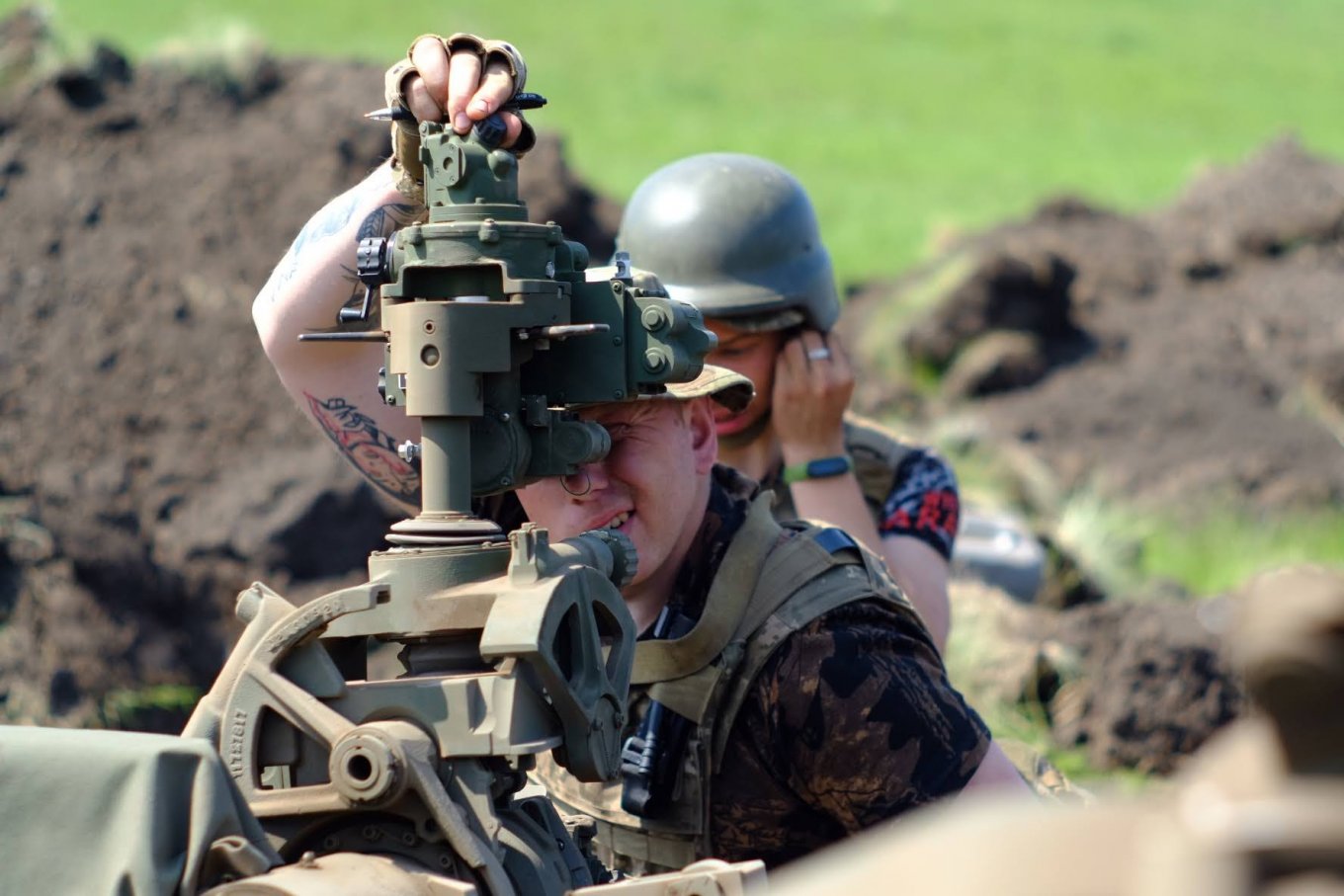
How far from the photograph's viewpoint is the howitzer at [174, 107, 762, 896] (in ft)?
8.66

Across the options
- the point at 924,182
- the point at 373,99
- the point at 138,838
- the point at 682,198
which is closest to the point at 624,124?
the point at 924,182

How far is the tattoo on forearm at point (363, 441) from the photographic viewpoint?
3885 millimetres

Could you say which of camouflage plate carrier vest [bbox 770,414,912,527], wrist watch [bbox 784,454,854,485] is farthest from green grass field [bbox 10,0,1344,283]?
wrist watch [bbox 784,454,854,485]

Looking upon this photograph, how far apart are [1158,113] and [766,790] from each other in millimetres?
26020

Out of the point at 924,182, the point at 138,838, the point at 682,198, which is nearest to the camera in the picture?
the point at 138,838

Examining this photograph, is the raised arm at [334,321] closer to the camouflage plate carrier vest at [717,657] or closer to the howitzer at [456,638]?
the howitzer at [456,638]

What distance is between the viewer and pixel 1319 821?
120cm

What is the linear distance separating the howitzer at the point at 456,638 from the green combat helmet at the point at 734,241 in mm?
2553

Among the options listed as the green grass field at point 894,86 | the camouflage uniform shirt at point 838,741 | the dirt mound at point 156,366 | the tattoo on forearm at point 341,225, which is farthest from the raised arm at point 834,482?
the green grass field at point 894,86

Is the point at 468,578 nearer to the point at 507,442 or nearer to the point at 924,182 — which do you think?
the point at 507,442

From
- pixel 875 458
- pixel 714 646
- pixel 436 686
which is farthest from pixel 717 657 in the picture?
pixel 875 458

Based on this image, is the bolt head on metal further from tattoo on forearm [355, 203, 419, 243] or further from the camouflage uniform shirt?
the camouflage uniform shirt

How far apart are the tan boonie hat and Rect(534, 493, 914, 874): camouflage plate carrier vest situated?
29 cm

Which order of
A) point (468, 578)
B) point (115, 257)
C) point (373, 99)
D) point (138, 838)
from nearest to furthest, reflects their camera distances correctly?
point (138, 838) < point (468, 578) < point (115, 257) < point (373, 99)
